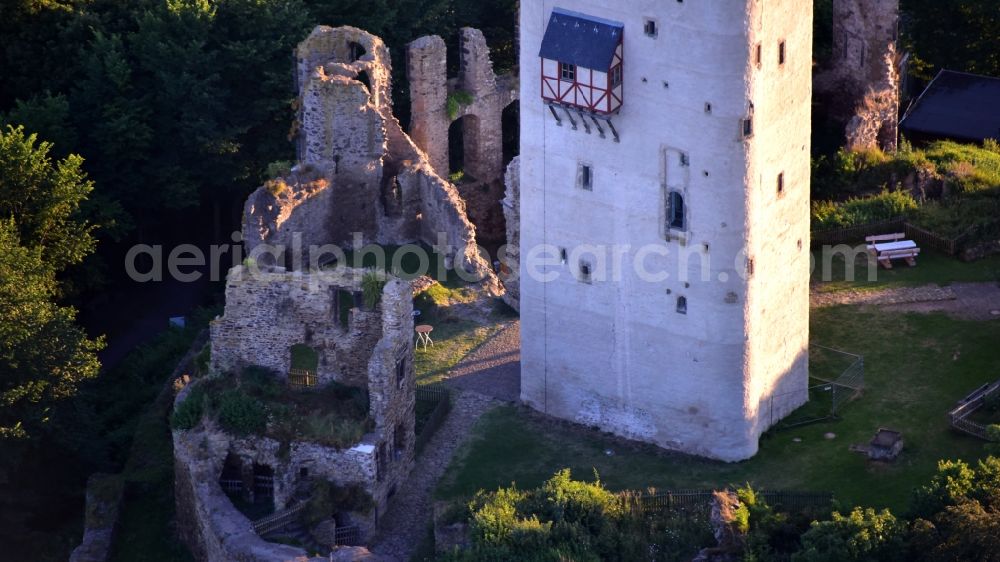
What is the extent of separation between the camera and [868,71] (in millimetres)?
93062

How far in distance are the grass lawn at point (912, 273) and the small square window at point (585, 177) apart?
12348mm

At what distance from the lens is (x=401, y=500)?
2815 inches

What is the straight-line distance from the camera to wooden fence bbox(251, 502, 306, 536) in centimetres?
6906

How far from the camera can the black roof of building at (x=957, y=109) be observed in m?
93.7

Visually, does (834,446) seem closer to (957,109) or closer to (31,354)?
(31,354)

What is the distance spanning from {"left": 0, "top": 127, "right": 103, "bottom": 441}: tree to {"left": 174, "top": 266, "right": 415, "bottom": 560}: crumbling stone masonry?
20.8 ft

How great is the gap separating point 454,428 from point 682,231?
380 inches

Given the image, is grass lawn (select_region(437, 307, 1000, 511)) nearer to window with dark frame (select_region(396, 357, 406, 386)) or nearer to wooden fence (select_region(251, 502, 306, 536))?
window with dark frame (select_region(396, 357, 406, 386))

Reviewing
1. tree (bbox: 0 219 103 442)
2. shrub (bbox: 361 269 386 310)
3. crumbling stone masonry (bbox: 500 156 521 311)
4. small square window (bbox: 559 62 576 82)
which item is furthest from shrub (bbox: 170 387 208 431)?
small square window (bbox: 559 62 576 82)

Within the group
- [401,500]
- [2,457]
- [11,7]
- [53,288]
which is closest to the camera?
[401,500]

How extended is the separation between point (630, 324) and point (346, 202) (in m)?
15.6

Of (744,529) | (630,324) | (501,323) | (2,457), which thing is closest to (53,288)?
(2,457)

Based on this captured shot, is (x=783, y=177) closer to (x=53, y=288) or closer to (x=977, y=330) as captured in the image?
(x=977, y=330)

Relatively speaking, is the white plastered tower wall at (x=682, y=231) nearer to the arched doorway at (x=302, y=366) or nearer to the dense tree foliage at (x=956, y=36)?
the arched doorway at (x=302, y=366)
